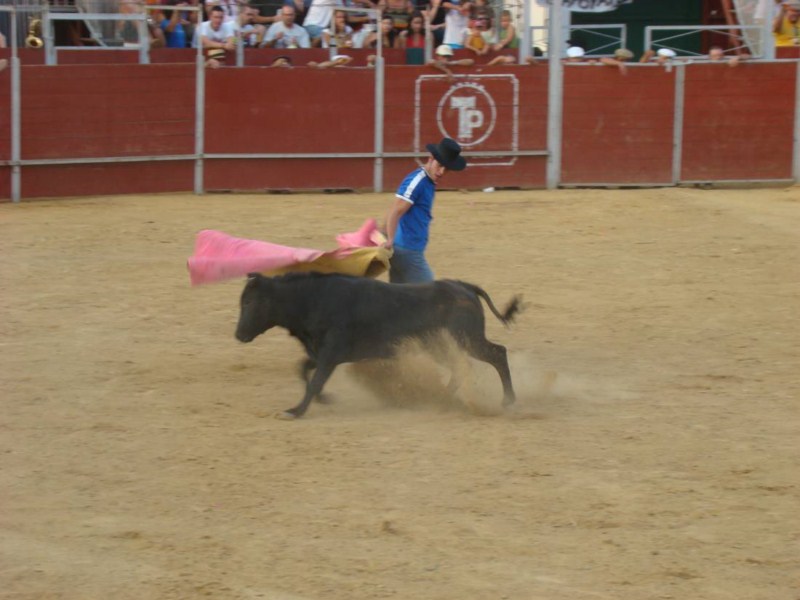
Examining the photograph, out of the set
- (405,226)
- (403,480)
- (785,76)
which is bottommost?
(403,480)

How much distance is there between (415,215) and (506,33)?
10.2 meters

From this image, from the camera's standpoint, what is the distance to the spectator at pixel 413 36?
17.3m

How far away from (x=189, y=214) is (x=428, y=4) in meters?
5.65

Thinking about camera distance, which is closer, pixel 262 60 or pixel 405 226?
pixel 405 226

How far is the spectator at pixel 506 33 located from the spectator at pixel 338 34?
6.26 ft

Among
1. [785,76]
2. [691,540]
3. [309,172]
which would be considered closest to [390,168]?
[309,172]

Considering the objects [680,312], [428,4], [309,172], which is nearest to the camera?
[680,312]

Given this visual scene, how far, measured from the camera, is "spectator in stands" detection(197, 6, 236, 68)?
1591 cm

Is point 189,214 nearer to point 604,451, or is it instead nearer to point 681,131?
point 681,131

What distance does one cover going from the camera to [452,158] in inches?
288

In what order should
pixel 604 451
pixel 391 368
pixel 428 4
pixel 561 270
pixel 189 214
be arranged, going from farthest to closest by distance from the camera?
pixel 428 4
pixel 189 214
pixel 561 270
pixel 391 368
pixel 604 451

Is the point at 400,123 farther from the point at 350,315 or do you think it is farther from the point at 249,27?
the point at 350,315

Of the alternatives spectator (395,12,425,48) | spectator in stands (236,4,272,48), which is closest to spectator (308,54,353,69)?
spectator in stands (236,4,272,48)

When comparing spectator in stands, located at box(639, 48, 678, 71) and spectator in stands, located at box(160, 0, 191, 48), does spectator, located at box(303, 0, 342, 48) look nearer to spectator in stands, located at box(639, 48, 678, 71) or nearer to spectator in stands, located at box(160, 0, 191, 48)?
spectator in stands, located at box(160, 0, 191, 48)
